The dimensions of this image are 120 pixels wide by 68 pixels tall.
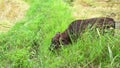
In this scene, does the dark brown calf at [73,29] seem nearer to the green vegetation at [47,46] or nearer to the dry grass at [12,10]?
the green vegetation at [47,46]

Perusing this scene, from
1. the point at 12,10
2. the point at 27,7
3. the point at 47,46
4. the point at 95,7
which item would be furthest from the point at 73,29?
the point at 12,10

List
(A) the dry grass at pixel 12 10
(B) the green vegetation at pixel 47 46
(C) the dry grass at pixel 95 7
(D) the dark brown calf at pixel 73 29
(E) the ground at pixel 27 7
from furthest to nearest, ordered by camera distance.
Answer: (A) the dry grass at pixel 12 10 < (E) the ground at pixel 27 7 < (C) the dry grass at pixel 95 7 < (D) the dark brown calf at pixel 73 29 < (B) the green vegetation at pixel 47 46

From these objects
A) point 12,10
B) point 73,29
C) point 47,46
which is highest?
point 73,29

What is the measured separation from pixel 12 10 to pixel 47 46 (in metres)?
3.66

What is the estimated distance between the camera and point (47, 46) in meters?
5.37

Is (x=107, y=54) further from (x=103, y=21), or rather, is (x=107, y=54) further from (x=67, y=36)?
(x=67, y=36)

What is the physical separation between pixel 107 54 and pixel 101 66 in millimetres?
193

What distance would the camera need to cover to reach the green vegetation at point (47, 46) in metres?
3.76

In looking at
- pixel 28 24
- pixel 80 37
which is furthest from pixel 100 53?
pixel 28 24

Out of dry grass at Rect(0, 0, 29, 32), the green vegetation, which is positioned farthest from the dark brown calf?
dry grass at Rect(0, 0, 29, 32)

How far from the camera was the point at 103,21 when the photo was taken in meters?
5.00

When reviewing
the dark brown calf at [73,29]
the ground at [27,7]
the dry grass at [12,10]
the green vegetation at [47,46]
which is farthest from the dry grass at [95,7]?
the dark brown calf at [73,29]

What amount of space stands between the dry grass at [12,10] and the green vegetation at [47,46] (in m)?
1.10

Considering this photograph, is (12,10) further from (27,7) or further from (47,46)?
(47,46)
